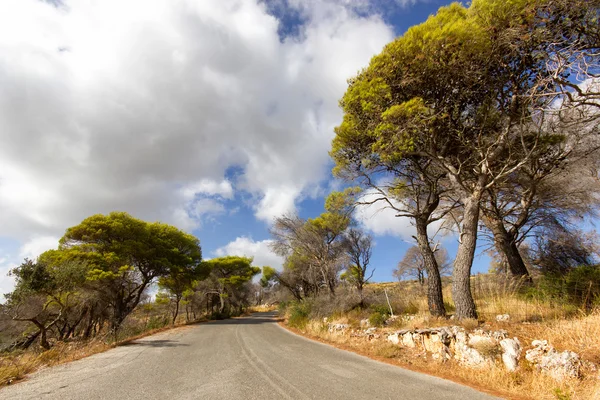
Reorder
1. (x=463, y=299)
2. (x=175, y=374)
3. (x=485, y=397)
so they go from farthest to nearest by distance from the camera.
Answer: (x=463, y=299) → (x=175, y=374) → (x=485, y=397)

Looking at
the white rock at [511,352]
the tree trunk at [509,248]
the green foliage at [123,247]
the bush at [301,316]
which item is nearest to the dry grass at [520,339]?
the white rock at [511,352]

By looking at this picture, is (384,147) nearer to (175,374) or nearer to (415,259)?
(175,374)

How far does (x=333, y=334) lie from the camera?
1148 cm

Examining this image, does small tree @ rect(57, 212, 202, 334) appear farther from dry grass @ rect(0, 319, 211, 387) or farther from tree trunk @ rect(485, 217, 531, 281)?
tree trunk @ rect(485, 217, 531, 281)

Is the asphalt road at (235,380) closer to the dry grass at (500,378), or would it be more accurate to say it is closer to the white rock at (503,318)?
the dry grass at (500,378)

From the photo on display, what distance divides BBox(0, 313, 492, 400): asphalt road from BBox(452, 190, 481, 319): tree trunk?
2604 millimetres

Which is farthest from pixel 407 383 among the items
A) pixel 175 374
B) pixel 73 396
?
pixel 73 396

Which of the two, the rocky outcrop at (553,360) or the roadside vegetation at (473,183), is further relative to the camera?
the roadside vegetation at (473,183)

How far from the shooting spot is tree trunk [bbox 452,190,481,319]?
24.2ft

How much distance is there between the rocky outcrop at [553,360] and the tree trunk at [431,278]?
11.9ft

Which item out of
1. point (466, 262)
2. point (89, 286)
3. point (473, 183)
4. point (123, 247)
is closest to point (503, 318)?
point (466, 262)

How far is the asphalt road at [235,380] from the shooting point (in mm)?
4465

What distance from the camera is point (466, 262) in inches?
306

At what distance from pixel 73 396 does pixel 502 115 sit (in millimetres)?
11307
